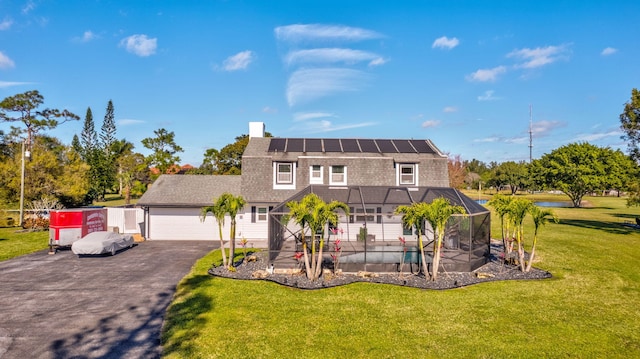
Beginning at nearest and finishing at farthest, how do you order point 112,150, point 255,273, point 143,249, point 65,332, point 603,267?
point 65,332
point 255,273
point 603,267
point 143,249
point 112,150

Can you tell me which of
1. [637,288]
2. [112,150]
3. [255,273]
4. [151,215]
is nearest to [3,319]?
[255,273]

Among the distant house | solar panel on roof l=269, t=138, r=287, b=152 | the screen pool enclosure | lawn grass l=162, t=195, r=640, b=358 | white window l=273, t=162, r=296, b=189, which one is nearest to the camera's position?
lawn grass l=162, t=195, r=640, b=358

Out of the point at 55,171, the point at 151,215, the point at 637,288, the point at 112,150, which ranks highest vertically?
the point at 112,150

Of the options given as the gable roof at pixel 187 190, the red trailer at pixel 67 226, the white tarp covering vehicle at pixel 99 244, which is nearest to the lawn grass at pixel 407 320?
the white tarp covering vehicle at pixel 99 244

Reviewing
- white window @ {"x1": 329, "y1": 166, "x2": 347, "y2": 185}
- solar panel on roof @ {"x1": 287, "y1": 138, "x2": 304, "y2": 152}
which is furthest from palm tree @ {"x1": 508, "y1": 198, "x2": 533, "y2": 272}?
solar panel on roof @ {"x1": 287, "y1": 138, "x2": 304, "y2": 152}

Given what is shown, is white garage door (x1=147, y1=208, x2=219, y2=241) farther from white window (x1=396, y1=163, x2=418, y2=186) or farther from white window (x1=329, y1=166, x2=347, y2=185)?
white window (x1=396, y1=163, x2=418, y2=186)

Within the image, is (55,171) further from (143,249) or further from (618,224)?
(618,224)
